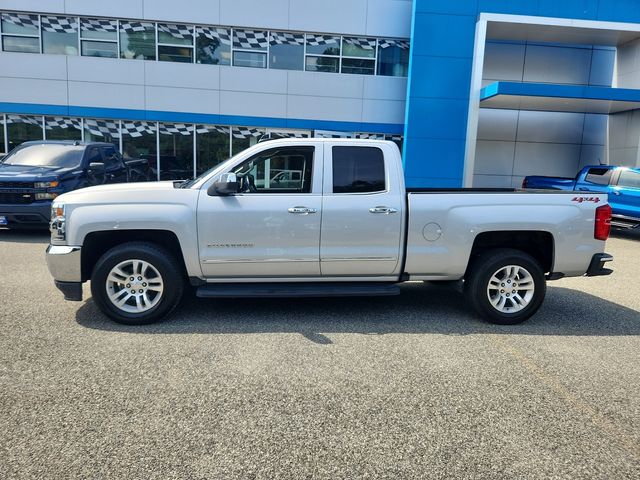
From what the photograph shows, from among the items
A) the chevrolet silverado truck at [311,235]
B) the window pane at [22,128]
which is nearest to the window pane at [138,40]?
the window pane at [22,128]

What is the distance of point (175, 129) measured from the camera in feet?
61.6

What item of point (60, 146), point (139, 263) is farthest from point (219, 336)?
point (60, 146)

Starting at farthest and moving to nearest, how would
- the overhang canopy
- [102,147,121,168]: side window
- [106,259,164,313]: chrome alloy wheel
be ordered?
1. the overhang canopy
2. [102,147,121,168]: side window
3. [106,259,164,313]: chrome alloy wheel

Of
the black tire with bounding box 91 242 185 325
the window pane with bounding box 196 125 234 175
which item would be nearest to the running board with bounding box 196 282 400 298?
the black tire with bounding box 91 242 185 325

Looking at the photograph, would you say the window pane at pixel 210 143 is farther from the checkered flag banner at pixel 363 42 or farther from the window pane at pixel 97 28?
the checkered flag banner at pixel 363 42

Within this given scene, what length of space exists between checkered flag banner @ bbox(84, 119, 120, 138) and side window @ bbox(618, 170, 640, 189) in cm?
1665

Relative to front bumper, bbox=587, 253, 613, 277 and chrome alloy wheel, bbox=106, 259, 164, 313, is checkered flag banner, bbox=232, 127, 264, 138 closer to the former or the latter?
chrome alloy wheel, bbox=106, 259, 164, 313

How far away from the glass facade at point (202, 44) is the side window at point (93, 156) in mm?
8213

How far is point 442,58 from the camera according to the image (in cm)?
1722

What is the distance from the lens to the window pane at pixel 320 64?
18.8 meters

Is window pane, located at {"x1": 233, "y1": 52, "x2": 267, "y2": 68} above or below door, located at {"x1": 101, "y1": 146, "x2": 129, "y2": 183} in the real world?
above

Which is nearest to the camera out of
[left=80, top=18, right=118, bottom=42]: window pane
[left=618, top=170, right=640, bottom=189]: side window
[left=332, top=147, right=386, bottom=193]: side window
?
[left=332, top=147, right=386, bottom=193]: side window

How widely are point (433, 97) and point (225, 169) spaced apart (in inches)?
546

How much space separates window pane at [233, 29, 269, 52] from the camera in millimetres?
18516
